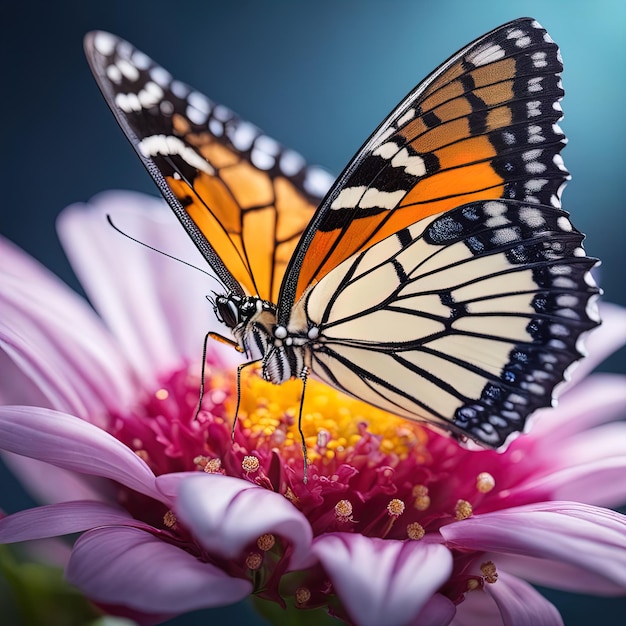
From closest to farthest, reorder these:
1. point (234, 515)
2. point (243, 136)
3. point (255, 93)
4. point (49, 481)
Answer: point (234, 515) < point (49, 481) < point (243, 136) < point (255, 93)

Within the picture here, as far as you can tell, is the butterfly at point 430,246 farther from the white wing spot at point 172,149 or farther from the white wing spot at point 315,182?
the white wing spot at point 315,182

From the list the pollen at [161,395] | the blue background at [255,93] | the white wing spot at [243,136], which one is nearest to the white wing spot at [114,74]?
the white wing spot at [243,136]

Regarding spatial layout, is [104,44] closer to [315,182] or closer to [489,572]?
[315,182]

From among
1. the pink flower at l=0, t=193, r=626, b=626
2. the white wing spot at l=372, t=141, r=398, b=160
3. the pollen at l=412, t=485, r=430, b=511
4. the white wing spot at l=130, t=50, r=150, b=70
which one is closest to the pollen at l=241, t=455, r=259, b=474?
the pink flower at l=0, t=193, r=626, b=626

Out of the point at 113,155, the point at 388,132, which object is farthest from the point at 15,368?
the point at 113,155

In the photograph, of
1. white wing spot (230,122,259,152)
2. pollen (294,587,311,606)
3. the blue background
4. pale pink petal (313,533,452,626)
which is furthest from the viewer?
the blue background

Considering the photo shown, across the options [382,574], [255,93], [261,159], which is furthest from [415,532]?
[255,93]

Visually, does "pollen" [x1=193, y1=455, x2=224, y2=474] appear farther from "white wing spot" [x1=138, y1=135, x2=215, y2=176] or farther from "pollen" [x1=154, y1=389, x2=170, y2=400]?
"white wing spot" [x1=138, y1=135, x2=215, y2=176]
